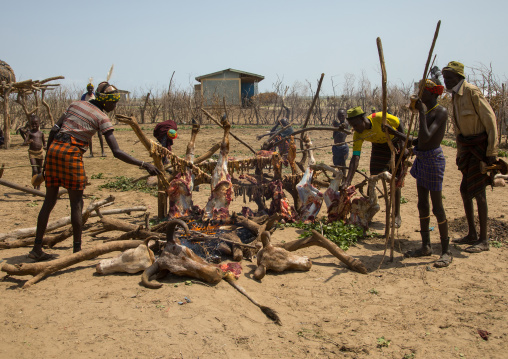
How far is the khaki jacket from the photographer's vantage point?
4.46 m

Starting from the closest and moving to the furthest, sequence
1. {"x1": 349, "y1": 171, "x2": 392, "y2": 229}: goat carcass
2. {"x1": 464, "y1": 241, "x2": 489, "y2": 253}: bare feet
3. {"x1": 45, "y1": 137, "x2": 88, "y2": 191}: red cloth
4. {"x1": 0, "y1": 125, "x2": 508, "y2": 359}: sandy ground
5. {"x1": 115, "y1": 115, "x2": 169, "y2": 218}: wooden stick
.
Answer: {"x1": 0, "y1": 125, "x2": 508, "y2": 359}: sandy ground, {"x1": 45, "y1": 137, "x2": 88, "y2": 191}: red cloth, {"x1": 115, "y1": 115, "x2": 169, "y2": 218}: wooden stick, {"x1": 464, "y1": 241, "x2": 489, "y2": 253}: bare feet, {"x1": 349, "y1": 171, "x2": 392, "y2": 229}: goat carcass

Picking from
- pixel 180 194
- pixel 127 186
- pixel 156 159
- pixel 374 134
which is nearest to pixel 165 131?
pixel 127 186

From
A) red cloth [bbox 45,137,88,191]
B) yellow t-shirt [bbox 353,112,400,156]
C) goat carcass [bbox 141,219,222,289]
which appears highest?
yellow t-shirt [bbox 353,112,400,156]

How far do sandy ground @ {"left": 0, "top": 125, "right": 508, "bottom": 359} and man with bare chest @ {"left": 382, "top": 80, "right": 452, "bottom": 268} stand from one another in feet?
0.63

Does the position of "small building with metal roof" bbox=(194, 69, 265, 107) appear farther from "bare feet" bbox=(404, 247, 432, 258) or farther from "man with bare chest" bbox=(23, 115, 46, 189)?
"bare feet" bbox=(404, 247, 432, 258)

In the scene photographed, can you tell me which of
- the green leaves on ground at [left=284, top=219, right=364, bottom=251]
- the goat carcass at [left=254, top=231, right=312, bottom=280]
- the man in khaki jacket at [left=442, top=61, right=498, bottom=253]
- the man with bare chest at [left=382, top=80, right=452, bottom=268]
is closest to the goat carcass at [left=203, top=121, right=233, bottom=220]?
the goat carcass at [left=254, top=231, right=312, bottom=280]

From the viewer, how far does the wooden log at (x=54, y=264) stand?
11.3 ft

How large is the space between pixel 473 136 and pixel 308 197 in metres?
2.05

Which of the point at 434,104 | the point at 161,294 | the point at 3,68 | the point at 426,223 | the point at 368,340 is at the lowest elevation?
the point at 368,340

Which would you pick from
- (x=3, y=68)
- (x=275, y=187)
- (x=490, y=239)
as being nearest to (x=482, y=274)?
(x=490, y=239)

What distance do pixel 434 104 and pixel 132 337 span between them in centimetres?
358

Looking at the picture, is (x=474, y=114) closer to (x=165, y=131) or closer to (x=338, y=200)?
(x=338, y=200)

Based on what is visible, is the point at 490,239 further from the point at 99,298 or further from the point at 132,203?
the point at 132,203

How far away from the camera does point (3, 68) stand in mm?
13508
